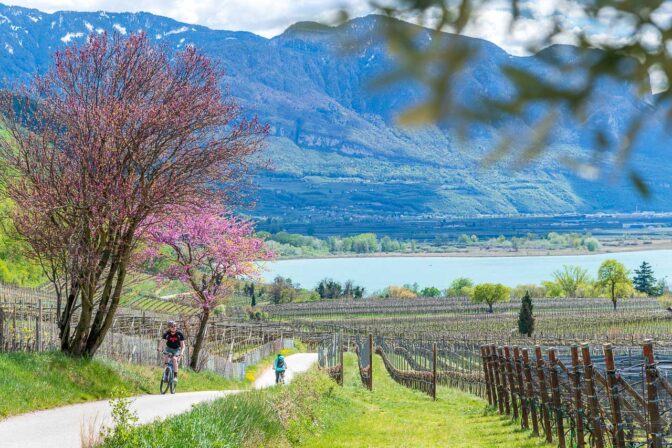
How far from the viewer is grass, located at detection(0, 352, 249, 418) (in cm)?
1382

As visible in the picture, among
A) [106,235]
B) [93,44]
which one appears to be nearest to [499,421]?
[106,235]

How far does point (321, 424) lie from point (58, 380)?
17.2 feet

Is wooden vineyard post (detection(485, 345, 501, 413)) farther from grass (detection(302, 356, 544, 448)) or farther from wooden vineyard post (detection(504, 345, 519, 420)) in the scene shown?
wooden vineyard post (detection(504, 345, 519, 420))

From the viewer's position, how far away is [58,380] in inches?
619

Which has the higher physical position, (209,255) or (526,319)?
(209,255)

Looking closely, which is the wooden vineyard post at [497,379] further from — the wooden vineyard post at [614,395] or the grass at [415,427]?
the wooden vineyard post at [614,395]

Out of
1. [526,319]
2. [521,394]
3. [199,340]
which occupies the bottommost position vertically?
[521,394]

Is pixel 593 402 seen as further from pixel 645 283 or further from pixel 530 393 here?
pixel 645 283

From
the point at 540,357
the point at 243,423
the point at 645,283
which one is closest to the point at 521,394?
the point at 540,357

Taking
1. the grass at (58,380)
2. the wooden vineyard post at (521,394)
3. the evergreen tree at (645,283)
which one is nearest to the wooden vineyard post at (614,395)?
the grass at (58,380)

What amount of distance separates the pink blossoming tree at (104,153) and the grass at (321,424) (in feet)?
15.8

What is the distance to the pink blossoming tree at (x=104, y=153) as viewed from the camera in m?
18.0

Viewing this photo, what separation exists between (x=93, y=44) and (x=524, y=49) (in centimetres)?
1732

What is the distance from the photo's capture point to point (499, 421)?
2189cm
